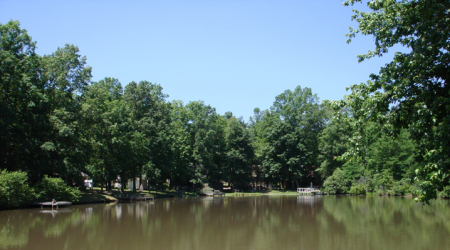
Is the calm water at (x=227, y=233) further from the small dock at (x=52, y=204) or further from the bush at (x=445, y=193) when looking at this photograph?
the bush at (x=445, y=193)

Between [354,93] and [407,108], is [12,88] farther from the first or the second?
[407,108]

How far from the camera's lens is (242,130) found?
6222 centimetres

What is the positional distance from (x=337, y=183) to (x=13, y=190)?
1727 inches

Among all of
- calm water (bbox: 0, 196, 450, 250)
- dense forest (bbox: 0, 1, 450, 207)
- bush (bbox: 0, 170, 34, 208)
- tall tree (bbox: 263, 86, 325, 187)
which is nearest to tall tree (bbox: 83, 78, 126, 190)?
dense forest (bbox: 0, 1, 450, 207)

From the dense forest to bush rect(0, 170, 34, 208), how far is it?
2831mm

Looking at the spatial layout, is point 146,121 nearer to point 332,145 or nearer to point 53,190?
point 53,190

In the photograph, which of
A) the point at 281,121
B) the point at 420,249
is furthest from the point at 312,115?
the point at 420,249

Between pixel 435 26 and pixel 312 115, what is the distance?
191 feet

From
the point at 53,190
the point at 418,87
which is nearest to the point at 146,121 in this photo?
the point at 53,190

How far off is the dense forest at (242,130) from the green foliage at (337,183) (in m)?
0.16

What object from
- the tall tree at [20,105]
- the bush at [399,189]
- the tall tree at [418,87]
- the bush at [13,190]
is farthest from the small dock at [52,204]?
the bush at [399,189]

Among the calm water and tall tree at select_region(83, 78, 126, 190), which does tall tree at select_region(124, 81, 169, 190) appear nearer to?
tall tree at select_region(83, 78, 126, 190)

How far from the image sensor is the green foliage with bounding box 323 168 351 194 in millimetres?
53969

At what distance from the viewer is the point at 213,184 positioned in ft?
203
